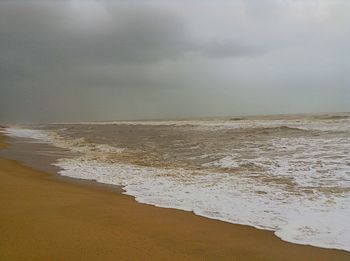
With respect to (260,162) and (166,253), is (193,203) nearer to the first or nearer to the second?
→ (166,253)

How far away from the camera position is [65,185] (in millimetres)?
9742

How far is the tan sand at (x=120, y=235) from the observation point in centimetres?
461

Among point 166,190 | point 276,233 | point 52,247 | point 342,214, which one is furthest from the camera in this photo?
point 166,190

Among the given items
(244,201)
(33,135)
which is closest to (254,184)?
(244,201)

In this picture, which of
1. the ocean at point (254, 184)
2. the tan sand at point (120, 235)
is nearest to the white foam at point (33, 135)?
the ocean at point (254, 184)

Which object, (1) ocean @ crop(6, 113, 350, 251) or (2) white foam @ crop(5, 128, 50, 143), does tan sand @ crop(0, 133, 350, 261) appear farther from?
(2) white foam @ crop(5, 128, 50, 143)

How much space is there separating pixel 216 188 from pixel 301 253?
15.2 ft

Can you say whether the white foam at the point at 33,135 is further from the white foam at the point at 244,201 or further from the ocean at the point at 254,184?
the white foam at the point at 244,201

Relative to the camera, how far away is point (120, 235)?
17.3 ft

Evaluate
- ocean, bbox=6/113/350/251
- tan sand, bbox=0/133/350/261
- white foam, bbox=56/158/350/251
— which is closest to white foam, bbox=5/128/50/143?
ocean, bbox=6/113/350/251

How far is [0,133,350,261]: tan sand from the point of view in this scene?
181 inches

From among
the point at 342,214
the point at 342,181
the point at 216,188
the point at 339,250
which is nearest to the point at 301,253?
the point at 339,250

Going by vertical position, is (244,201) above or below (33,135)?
below

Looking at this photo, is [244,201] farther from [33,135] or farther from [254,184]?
[33,135]
